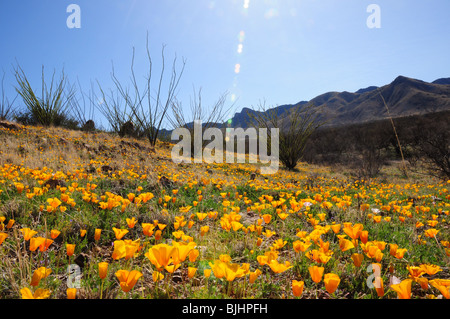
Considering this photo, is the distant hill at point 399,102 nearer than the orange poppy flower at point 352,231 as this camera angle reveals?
No

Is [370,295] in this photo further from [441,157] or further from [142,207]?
[441,157]

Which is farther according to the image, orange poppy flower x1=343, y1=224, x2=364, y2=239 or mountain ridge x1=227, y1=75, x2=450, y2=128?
mountain ridge x1=227, y1=75, x2=450, y2=128

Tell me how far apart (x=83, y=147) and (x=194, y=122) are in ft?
20.8

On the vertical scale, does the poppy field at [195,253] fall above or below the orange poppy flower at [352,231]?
below

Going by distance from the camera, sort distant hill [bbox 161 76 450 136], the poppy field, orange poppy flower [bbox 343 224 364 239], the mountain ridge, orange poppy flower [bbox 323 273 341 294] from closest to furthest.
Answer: orange poppy flower [bbox 323 273 341 294]
the poppy field
orange poppy flower [bbox 343 224 364 239]
distant hill [bbox 161 76 450 136]
the mountain ridge

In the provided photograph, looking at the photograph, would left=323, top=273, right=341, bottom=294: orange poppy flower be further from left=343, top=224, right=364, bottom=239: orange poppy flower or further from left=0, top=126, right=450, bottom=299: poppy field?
left=343, top=224, right=364, bottom=239: orange poppy flower

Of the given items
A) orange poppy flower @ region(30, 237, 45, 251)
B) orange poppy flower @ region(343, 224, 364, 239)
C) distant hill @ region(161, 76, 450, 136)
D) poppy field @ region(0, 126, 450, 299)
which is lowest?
poppy field @ region(0, 126, 450, 299)

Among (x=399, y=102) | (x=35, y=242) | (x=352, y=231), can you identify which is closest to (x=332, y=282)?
(x=352, y=231)

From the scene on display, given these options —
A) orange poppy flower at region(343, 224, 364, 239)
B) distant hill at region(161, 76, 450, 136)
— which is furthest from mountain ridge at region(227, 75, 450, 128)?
orange poppy flower at region(343, 224, 364, 239)

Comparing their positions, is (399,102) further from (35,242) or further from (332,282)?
(35,242)

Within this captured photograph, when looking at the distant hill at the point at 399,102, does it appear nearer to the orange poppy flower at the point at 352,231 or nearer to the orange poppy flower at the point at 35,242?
the orange poppy flower at the point at 352,231

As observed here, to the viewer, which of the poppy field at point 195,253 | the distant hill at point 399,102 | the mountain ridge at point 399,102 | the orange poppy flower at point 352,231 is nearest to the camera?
the poppy field at point 195,253

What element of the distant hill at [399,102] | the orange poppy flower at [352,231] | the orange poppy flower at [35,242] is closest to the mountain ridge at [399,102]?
the distant hill at [399,102]
